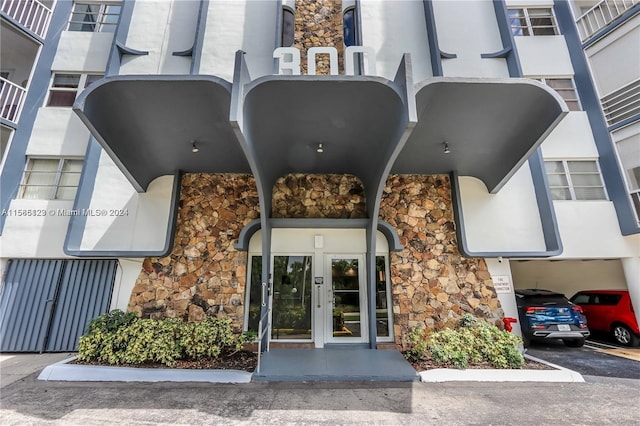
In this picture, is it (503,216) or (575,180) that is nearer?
(503,216)

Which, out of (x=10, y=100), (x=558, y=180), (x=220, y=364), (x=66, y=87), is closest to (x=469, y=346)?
(x=220, y=364)

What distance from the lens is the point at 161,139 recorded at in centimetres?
591

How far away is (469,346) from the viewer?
19.0 feet

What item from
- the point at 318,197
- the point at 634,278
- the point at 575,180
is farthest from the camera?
the point at 575,180

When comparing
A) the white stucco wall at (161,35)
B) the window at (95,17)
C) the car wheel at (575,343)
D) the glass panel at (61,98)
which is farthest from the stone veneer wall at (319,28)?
the car wheel at (575,343)

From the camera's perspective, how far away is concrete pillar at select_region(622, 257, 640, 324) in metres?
7.27

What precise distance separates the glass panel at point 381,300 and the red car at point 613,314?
6639mm

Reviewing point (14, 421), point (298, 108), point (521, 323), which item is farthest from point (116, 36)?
point (521, 323)

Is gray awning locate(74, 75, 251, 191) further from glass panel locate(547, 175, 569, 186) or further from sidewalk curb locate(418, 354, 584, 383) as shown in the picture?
glass panel locate(547, 175, 569, 186)

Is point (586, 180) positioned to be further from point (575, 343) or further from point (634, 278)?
point (575, 343)

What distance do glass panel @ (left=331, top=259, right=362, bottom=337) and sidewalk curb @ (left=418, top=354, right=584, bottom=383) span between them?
6.66ft

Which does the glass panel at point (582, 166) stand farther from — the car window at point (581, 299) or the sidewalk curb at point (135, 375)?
the sidewalk curb at point (135, 375)

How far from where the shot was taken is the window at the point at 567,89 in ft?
27.9

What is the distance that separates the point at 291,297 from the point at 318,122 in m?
4.13
